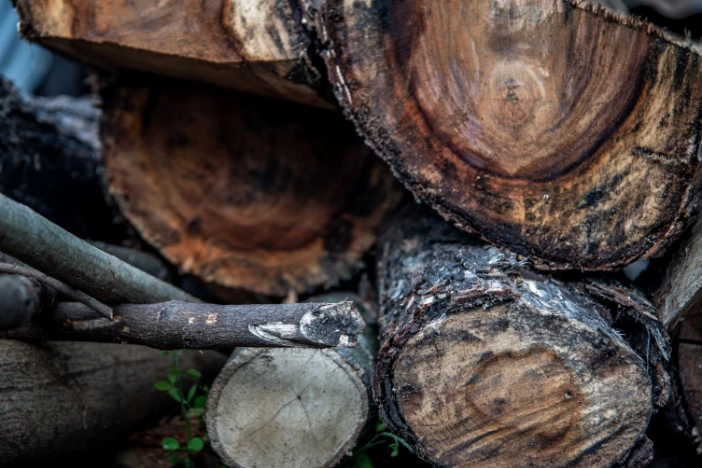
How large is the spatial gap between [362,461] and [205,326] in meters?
0.64

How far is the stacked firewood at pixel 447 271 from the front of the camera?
1473 mm

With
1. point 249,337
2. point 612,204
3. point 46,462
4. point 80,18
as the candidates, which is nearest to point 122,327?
point 249,337

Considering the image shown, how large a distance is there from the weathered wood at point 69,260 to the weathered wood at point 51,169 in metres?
0.92

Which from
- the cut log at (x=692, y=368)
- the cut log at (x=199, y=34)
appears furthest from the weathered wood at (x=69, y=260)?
the cut log at (x=692, y=368)

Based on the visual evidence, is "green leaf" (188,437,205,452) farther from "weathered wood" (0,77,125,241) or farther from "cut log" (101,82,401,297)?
"weathered wood" (0,77,125,241)

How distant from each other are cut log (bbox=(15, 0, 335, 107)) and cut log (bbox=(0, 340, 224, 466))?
0.92 m

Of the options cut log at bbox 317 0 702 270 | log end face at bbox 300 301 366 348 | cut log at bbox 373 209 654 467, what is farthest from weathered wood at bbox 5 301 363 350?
cut log at bbox 317 0 702 270

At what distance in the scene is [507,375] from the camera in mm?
1500

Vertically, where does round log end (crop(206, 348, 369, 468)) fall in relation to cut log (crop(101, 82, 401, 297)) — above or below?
below

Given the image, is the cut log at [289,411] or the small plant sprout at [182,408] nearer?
the cut log at [289,411]

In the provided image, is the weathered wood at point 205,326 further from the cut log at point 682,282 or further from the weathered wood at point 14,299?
the cut log at point 682,282

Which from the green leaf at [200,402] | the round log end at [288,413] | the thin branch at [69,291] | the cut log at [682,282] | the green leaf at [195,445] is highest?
the cut log at [682,282]

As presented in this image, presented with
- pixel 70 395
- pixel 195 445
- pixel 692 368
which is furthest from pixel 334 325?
pixel 692 368

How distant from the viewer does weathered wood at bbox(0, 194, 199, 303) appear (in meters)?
1.28
